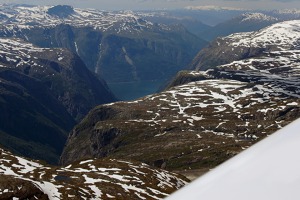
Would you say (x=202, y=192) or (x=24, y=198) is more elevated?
(x=202, y=192)

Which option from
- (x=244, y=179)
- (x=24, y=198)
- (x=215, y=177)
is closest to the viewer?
(x=244, y=179)

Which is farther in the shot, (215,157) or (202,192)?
(215,157)

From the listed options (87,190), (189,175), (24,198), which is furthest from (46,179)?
(189,175)

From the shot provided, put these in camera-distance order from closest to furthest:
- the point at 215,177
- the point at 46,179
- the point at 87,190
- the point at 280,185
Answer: the point at 280,185 → the point at 215,177 → the point at 87,190 → the point at 46,179

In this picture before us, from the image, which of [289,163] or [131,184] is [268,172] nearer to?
[289,163]

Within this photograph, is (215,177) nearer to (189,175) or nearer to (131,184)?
(131,184)

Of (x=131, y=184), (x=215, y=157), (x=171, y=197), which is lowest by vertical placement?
Result: (x=215, y=157)
